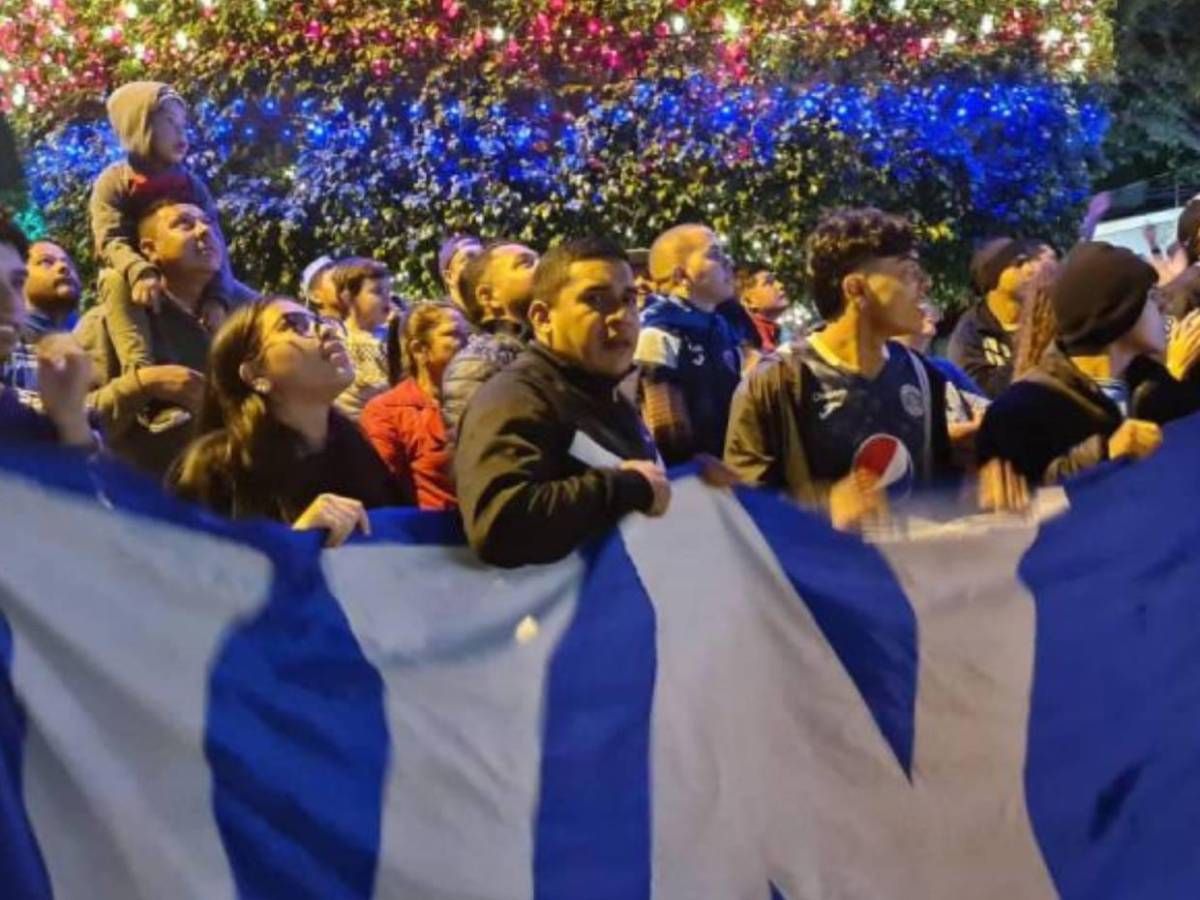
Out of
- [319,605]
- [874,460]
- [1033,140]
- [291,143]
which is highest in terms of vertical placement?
[319,605]

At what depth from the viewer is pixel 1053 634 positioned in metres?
4.08

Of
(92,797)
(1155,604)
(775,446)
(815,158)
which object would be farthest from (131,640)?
(815,158)

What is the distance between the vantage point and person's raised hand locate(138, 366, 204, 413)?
4.71 meters

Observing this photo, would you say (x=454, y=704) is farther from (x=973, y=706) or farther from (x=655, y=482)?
(x=973, y=706)

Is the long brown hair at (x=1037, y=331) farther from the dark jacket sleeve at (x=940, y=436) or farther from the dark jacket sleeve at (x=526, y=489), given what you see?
the dark jacket sleeve at (x=526, y=489)

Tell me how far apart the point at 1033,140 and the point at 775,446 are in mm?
9387

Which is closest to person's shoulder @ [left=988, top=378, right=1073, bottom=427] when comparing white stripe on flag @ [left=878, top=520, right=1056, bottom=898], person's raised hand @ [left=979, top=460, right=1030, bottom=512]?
person's raised hand @ [left=979, top=460, right=1030, bottom=512]

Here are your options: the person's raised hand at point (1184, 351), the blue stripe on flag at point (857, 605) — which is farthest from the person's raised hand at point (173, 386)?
the person's raised hand at point (1184, 351)

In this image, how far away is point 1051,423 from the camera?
4426 millimetres

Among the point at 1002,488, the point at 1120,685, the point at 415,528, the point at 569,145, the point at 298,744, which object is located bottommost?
the point at 569,145

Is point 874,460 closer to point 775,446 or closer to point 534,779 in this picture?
point 775,446

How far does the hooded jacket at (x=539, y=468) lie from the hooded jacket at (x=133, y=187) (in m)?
1.78

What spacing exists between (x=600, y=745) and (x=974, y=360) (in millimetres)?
3682

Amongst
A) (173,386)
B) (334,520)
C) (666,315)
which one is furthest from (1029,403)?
(173,386)
